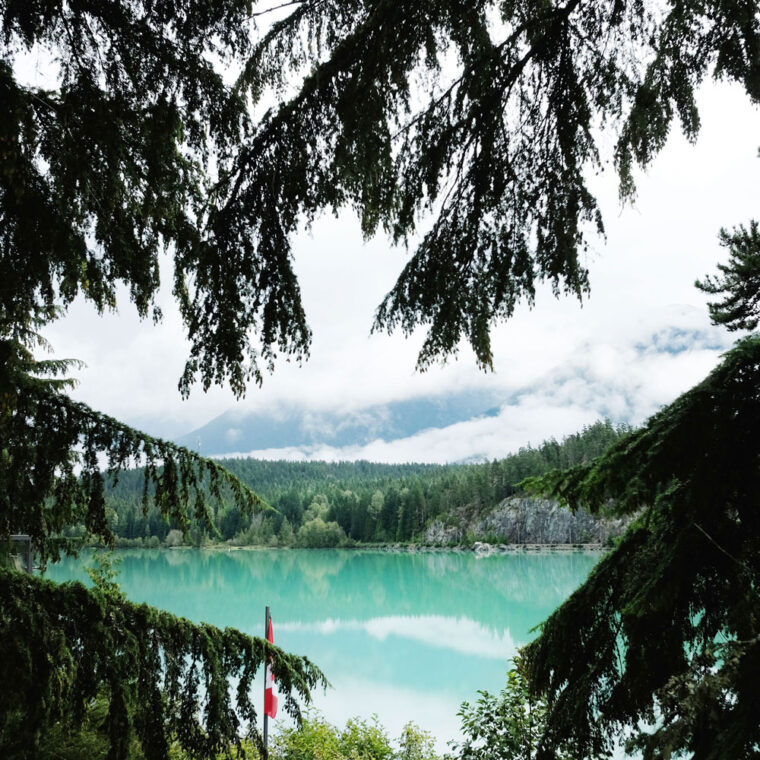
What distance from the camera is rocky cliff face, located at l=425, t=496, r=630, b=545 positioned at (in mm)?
74938

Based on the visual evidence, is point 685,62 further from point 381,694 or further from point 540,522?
point 540,522

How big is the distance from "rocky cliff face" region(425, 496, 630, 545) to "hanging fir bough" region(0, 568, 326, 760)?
74220mm

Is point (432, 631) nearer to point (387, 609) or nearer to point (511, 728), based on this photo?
point (387, 609)

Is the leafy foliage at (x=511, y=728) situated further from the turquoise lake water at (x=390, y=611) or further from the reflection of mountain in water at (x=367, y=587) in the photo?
the reflection of mountain in water at (x=367, y=587)

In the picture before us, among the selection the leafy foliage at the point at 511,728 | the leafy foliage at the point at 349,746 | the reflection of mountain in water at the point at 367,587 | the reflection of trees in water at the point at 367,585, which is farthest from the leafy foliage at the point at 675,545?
the reflection of trees in water at the point at 367,585

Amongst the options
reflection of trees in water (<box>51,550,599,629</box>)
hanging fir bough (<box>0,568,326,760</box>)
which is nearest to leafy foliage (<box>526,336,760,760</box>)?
hanging fir bough (<box>0,568,326,760</box>)

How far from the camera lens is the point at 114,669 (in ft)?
7.79

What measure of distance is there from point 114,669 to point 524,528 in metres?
82.5

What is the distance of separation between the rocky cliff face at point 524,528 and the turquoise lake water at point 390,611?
10.1 m

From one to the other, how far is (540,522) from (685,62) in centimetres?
8153

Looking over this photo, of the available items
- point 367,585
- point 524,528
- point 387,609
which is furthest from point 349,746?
point 524,528

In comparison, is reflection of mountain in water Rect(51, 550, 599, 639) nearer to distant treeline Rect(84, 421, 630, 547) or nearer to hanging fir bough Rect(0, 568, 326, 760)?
distant treeline Rect(84, 421, 630, 547)

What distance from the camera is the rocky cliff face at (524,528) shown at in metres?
74.9

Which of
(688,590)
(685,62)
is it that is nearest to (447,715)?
(688,590)
